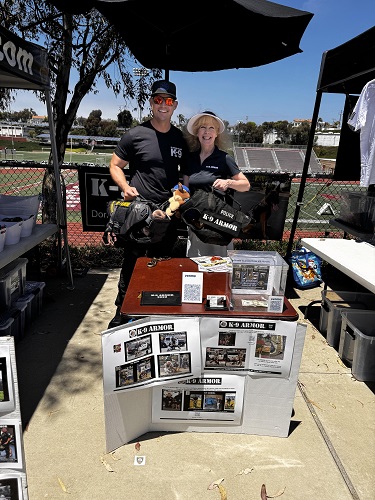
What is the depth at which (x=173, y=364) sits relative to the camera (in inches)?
84.4

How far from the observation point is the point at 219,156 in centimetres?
333

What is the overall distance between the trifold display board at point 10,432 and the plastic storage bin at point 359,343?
2.55 metres

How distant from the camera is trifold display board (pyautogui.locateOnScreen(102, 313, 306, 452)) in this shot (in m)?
2.09

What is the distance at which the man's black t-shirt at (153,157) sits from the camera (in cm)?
328

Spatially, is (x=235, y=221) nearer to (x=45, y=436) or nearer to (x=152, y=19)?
(x=45, y=436)

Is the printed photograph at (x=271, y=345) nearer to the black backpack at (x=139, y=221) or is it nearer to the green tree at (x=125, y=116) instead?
the black backpack at (x=139, y=221)

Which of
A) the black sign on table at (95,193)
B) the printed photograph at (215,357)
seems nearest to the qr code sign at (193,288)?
the printed photograph at (215,357)

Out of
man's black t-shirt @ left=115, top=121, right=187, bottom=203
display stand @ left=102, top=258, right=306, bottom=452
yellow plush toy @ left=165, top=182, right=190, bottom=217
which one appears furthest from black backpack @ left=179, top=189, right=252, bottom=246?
display stand @ left=102, top=258, right=306, bottom=452

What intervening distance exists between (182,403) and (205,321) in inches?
21.8

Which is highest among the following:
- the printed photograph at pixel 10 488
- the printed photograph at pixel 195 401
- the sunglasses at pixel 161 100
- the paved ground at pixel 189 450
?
the sunglasses at pixel 161 100

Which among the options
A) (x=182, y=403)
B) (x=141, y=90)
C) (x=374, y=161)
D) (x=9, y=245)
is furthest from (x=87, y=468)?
(x=141, y=90)

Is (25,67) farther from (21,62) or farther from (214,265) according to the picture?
(214,265)

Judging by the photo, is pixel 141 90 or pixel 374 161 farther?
pixel 141 90

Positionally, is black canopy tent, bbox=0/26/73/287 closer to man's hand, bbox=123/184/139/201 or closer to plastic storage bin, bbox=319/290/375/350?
man's hand, bbox=123/184/139/201
